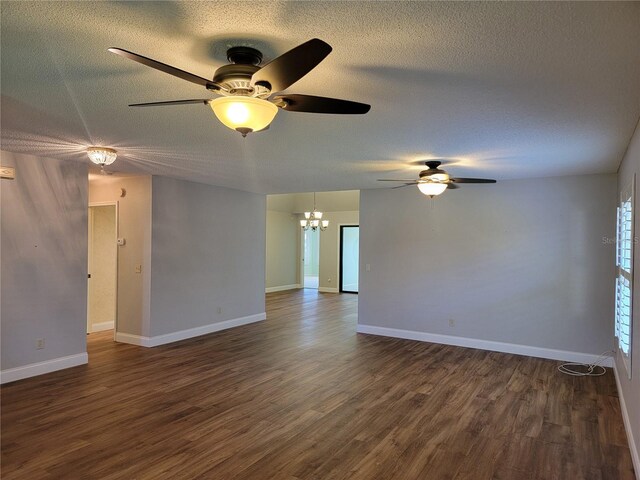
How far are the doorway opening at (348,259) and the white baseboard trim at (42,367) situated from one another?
8.16m

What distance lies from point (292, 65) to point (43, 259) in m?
4.25

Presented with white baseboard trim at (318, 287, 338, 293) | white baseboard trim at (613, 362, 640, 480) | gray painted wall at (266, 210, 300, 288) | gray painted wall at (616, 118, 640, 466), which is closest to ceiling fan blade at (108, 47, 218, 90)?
gray painted wall at (616, 118, 640, 466)

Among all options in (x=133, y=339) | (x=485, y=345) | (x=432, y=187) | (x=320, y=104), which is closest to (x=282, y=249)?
(x=133, y=339)

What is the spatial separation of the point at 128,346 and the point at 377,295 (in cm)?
382

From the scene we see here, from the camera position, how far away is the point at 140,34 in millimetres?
1861

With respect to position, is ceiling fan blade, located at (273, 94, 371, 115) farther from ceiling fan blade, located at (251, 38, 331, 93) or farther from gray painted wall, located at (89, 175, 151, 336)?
gray painted wall, located at (89, 175, 151, 336)

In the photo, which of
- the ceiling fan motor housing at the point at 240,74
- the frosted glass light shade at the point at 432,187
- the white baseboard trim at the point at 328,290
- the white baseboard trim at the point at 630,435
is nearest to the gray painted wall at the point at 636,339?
the white baseboard trim at the point at 630,435

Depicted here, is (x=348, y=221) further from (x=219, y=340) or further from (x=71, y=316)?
(x=71, y=316)

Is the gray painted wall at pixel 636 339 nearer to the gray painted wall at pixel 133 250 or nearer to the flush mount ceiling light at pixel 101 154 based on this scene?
the flush mount ceiling light at pixel 101 154

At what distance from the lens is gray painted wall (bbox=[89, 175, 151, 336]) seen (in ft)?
18.9

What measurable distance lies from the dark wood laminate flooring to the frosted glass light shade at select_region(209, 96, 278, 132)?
85.4 inches

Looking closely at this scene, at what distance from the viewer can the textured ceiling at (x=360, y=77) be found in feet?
5.52

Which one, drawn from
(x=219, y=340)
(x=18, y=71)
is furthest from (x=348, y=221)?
(x=18, y=71)

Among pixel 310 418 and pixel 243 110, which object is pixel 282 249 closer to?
pixel 310 418
